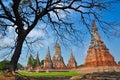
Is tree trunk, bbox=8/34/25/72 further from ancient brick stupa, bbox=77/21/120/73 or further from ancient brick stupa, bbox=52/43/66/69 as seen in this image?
ancient brick stupa, bbox=52/43/66/69

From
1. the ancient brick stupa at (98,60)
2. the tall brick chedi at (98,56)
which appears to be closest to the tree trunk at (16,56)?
the ancient brick stupa at (98,60)

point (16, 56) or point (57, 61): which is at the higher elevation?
point (57, 61)

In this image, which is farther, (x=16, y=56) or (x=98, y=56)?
(x=98, y=56)

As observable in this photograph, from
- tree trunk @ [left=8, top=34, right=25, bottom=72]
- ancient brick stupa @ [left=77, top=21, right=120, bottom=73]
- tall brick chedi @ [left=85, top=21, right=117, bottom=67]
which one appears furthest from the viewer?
tall brick chedi @ [left=85, top=21, right=117, bottom=67]

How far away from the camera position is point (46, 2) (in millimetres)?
11891

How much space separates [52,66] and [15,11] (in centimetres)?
5988

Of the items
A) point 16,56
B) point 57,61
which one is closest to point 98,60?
point 57,61

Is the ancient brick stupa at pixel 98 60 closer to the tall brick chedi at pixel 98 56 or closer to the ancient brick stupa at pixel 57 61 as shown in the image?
the tall brick chedi at pixel 98 56

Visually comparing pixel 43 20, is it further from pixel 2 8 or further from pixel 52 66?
pixel 52 66

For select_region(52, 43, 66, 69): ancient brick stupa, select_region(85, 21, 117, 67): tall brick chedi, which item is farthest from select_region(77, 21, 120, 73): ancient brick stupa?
select_region(52, 43, 66, 69): ancient brick stupa

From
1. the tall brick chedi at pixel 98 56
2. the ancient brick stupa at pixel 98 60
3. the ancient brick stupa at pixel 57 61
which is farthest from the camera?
the ancient brick stupa at pixel 57 61

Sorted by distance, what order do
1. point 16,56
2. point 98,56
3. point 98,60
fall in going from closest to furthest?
point 16,56
point 98,60
point 98,56

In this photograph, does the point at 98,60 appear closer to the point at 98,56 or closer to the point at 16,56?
the point at 98,56

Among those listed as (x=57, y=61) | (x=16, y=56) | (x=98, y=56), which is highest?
(x=57, y=61)
